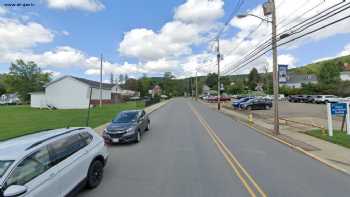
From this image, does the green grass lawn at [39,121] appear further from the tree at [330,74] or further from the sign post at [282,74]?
the tree at [330,74]

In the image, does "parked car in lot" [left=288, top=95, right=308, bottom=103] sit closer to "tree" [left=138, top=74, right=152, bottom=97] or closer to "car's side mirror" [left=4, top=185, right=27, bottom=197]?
"car's side mirror" [left=4, top=185, right=27, bottom=197]

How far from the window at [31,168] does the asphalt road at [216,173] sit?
157 centimetres

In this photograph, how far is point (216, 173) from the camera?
689cm

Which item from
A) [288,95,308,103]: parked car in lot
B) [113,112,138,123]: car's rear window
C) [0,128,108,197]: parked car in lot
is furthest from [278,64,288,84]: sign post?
[288,95,308,103]: parked car in lot

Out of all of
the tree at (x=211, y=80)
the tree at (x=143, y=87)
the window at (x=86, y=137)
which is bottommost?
the window at (x=86, y=137)

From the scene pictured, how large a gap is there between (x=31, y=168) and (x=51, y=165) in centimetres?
43

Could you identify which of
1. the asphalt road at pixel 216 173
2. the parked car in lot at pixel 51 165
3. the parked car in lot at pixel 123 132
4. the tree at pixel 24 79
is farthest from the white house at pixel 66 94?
the parked car in lot at pixel 51 165

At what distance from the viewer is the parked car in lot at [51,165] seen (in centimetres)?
396

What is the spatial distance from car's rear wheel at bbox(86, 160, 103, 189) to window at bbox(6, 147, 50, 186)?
57.2 inches

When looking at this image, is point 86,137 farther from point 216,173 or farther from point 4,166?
point 216,173

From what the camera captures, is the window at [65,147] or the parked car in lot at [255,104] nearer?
the window at [65,147]

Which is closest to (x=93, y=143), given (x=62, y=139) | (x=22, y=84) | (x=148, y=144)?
(x=62, y=139)

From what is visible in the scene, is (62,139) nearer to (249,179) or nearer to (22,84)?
(249,179)

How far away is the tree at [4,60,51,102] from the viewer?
198 feet
